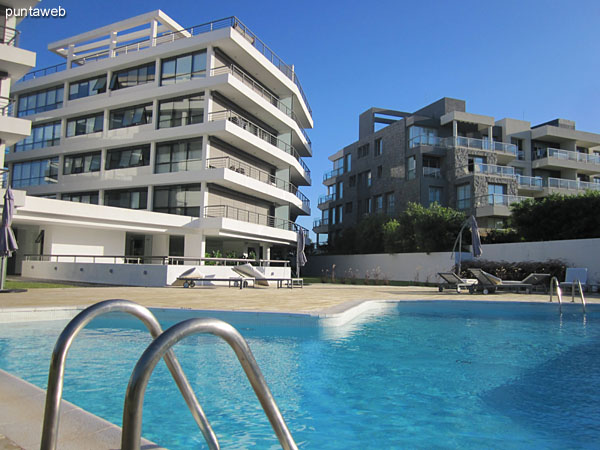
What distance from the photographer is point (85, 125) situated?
3212 cm

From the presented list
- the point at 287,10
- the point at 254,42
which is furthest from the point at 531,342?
the point at 254,42

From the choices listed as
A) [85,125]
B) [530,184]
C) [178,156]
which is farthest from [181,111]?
[530,184]

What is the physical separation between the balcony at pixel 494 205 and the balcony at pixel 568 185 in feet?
19.5

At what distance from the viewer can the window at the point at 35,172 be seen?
108 feet

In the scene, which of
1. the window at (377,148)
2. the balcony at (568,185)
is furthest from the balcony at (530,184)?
the window at (377,148)

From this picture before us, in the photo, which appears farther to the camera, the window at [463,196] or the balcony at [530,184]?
the balcony at [530,184]

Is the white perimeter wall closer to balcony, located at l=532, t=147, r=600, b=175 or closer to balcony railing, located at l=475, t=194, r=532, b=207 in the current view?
balcony railing, located at l=475, t=194, r=532, b=207

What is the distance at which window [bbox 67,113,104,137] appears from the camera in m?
31.5

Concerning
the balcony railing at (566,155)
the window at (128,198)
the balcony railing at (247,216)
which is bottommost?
the balcony railing at (247,216)

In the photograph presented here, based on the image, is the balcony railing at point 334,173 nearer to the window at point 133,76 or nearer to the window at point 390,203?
the window at point 390,203

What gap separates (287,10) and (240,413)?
13.8 metres

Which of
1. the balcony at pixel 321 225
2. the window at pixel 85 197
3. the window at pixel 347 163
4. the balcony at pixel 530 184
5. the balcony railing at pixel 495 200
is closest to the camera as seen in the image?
the window at pixel 85 197

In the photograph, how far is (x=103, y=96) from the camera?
30.9 meters

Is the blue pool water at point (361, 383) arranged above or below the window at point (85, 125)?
below
